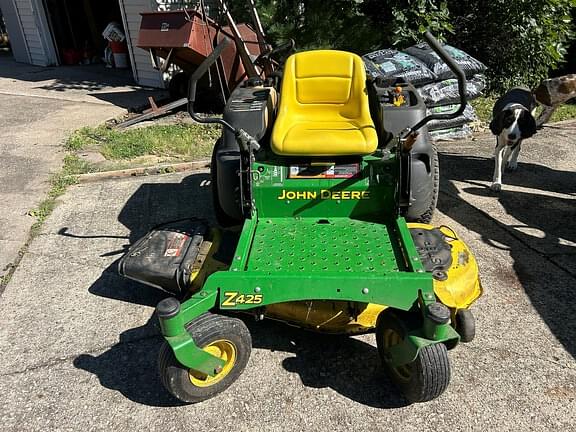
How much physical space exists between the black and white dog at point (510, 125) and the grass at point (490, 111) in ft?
6.69

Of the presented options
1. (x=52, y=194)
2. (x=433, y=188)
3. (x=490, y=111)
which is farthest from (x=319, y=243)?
(x=490, y=111)

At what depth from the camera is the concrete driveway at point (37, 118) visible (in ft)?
14.5

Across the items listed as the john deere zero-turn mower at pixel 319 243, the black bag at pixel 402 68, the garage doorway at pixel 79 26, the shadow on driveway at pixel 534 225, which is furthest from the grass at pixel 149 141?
the garage doorway at pixel 79 26

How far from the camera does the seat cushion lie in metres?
2.94

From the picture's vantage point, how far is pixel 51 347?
8.93ft

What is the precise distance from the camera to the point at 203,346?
84.3 inches

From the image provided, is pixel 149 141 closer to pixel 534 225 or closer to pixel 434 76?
pixel 434 76

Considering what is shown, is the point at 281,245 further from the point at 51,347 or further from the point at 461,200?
the point at 461,200

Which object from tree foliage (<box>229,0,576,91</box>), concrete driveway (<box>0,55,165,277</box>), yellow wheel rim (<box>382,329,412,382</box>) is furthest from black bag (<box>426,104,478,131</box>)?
concrete driveway (<box>0,55,165,277</box>)

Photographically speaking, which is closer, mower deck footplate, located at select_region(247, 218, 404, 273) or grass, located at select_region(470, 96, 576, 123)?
mower deck footplate, located at select_region(247, 218, 404, 273)

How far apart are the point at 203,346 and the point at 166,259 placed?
0.89 metres

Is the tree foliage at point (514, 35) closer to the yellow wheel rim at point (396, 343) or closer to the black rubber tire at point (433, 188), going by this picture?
the black rubber tire at point (433, 188)

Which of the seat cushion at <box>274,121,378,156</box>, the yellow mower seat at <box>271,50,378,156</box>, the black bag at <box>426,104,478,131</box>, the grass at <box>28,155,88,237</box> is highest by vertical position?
the yellow mower seat at <box>271,50,378,156</box>

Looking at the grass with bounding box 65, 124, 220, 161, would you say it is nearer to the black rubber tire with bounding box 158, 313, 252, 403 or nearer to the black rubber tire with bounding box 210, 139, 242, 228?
the black rubber tire with bounding box 210, 139, 242, 228
